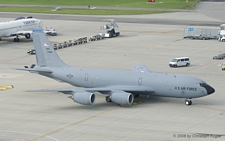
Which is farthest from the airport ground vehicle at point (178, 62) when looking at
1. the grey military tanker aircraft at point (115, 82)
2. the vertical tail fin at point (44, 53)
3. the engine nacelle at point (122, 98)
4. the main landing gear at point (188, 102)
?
the engine nacelle at point (122, 98)

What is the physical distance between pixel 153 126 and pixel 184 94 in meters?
10.1

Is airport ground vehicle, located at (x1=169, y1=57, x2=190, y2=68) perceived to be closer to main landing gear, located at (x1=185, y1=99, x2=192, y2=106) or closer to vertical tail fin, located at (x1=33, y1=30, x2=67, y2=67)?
vertical tail fin, located at (x1=33, y1=30, x2=67, y2=67)

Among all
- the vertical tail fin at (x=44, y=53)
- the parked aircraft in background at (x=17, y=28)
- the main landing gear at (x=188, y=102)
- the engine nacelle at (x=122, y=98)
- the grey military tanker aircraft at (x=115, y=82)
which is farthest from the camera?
the parked aircraft in background at (x=17, y=28)

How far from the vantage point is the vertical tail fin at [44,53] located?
262 ft

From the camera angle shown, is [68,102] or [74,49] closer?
[68,102]

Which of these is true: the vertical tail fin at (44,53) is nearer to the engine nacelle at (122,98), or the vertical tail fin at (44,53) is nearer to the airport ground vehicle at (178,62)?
the engine nacelle at (122,98)

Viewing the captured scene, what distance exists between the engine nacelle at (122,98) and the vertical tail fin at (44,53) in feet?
Answer: 38.3

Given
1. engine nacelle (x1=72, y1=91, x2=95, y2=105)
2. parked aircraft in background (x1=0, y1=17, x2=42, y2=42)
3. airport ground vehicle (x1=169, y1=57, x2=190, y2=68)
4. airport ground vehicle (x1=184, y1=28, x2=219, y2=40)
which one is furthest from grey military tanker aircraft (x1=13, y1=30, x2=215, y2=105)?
airport ground vehicle (x1=184, y1=28, x2=219, y2=40)

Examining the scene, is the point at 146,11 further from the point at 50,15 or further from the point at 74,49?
the point at 74,49

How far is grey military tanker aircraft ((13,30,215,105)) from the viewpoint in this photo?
234 ft

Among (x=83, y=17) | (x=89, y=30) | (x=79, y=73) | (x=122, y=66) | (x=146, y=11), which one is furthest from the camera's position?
(x=146, y=11)

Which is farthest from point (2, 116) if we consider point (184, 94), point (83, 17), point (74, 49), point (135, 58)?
point (83, 17)

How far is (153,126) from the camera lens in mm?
63125

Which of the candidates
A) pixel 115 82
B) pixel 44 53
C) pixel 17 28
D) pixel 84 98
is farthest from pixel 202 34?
pixel 84 98
